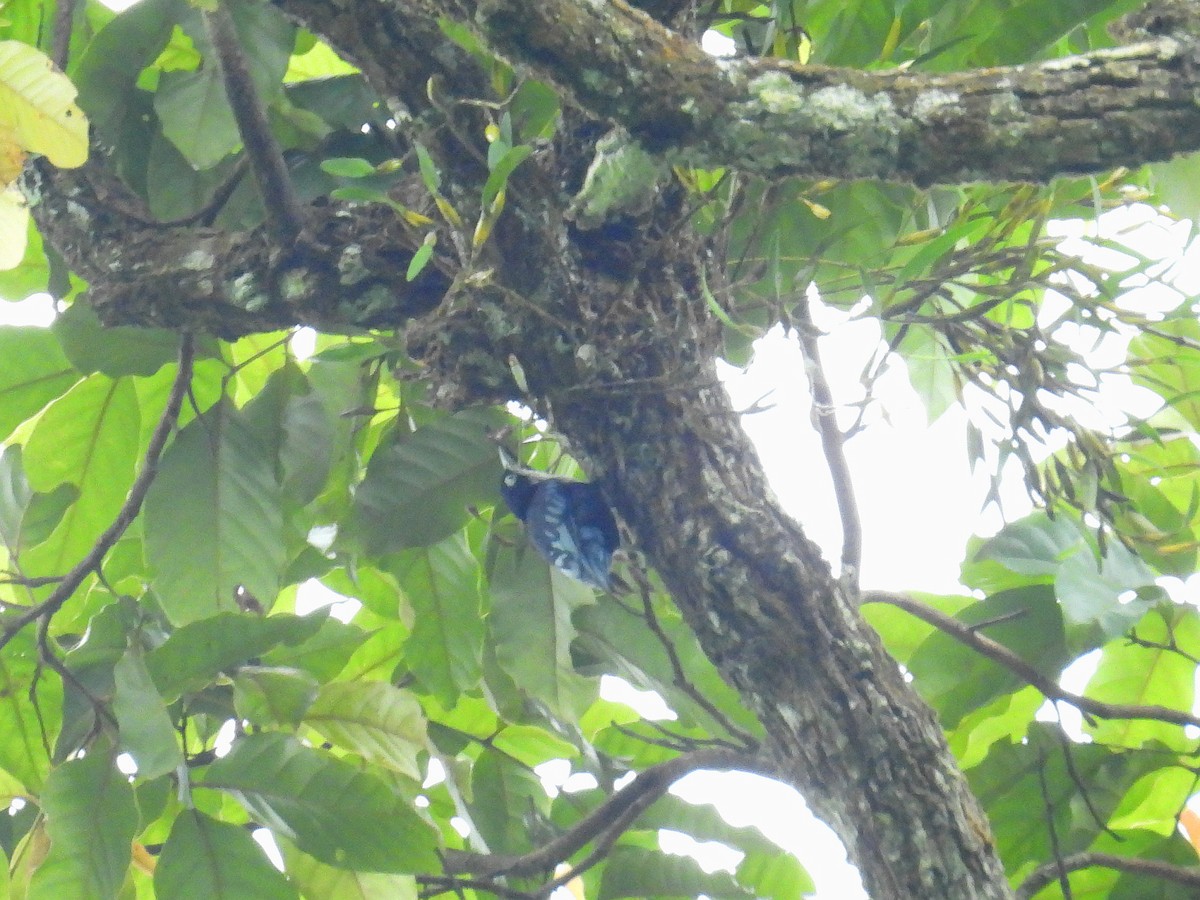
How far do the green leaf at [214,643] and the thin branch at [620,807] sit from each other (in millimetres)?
271

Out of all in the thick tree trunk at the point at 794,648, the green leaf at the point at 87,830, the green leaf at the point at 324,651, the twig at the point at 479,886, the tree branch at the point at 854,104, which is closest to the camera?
the tree branch at the point at 854,104

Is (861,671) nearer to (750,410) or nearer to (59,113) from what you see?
(750,410)

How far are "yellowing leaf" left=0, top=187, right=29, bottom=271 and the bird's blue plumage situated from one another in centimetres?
41

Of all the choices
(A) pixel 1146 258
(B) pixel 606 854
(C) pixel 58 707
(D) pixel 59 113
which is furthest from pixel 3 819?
(A) pixel 1146 258

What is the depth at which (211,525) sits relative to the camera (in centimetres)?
106

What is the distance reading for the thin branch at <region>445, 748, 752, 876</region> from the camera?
958mm

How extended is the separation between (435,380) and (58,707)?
55 centimetres

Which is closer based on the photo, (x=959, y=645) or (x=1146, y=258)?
(x=1146, y=258)

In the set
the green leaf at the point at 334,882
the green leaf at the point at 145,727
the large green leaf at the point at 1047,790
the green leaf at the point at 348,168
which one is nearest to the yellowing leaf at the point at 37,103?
the green leaf at the point at 348,168

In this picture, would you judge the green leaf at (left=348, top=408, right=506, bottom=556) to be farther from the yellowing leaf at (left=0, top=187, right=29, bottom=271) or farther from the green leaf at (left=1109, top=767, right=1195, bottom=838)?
the green leaf at (left=1109, top=767, right=1195, bottom=838)

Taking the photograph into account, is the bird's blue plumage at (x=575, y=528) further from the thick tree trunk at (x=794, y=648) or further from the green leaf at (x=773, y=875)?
the green leaf at (x=773, y=875)

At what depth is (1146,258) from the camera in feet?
2.66

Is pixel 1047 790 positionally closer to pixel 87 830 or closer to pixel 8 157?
pixel 87 830

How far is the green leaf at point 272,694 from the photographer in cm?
99
